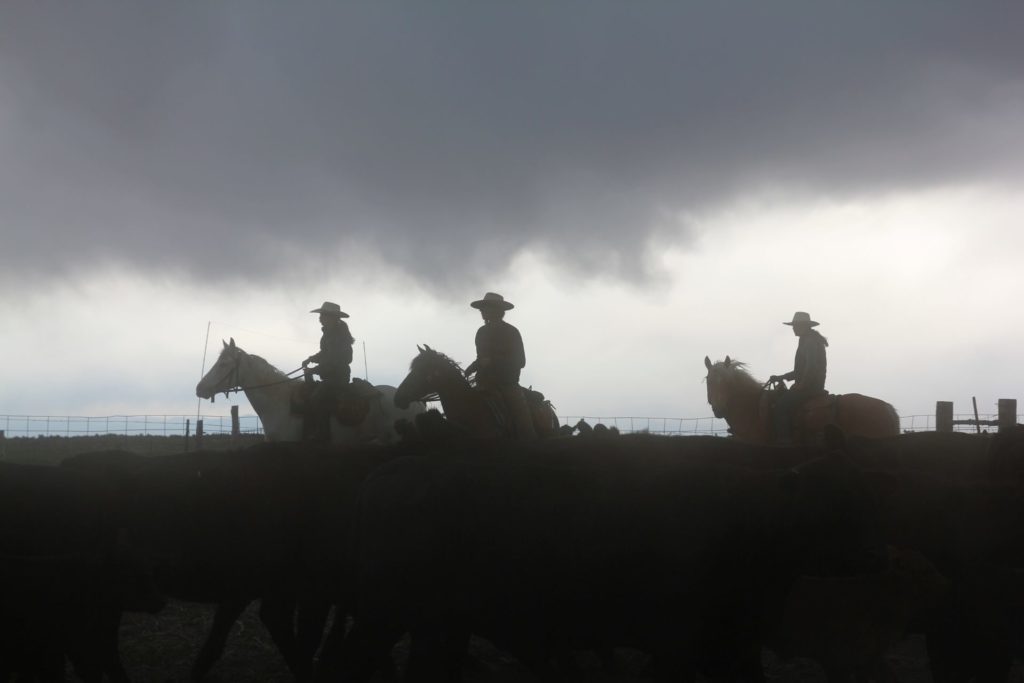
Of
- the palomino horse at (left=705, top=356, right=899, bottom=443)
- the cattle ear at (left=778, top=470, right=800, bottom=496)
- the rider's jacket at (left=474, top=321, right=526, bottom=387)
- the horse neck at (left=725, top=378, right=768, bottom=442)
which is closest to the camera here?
the cattle ear at (left=778, top=470, right=800, bottom=496)

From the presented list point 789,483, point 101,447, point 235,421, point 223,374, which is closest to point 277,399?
point 223,374

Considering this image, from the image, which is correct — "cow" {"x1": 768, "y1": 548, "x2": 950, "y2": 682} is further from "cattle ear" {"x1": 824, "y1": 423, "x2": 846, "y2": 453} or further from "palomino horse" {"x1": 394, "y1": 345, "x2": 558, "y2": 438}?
"palomino horse" {"x1": 394, "y1": 345, "x2": 558, "y2": 438}

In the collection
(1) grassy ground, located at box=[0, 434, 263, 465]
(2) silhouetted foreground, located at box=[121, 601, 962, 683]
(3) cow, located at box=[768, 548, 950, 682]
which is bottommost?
(2) silhouetted foreground, located at box=[121, 601, 962, 683]

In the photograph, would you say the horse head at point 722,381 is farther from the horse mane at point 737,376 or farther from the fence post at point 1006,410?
the fence post at point 1006,410

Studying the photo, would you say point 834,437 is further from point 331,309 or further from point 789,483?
point 331,309

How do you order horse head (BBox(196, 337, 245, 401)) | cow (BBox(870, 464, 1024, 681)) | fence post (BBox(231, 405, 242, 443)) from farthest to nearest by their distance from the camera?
1. fence post (BBox(231, 405, 242, 443))
2. horse head (BBox(196, 337, 245, 401))
3. cow (BBox(870, 464, 1024, 681))

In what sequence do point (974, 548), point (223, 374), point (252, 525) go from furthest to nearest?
point (223, 374) → point (252, 525) → point (974, 548)

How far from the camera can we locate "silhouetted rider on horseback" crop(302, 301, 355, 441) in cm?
1335

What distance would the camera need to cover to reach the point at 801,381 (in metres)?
13.0

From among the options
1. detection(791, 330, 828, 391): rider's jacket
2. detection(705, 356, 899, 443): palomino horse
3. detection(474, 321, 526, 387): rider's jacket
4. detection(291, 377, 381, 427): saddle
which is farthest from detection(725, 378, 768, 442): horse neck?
detection(474, 321, 526, 387): rider's jacket

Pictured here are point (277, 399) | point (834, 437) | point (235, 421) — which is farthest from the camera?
point (235, 421)

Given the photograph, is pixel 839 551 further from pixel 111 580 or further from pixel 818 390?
pixel 818 390

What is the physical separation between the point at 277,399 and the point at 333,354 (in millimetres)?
1656

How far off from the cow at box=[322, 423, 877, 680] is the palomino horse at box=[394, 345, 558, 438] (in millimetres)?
4060
